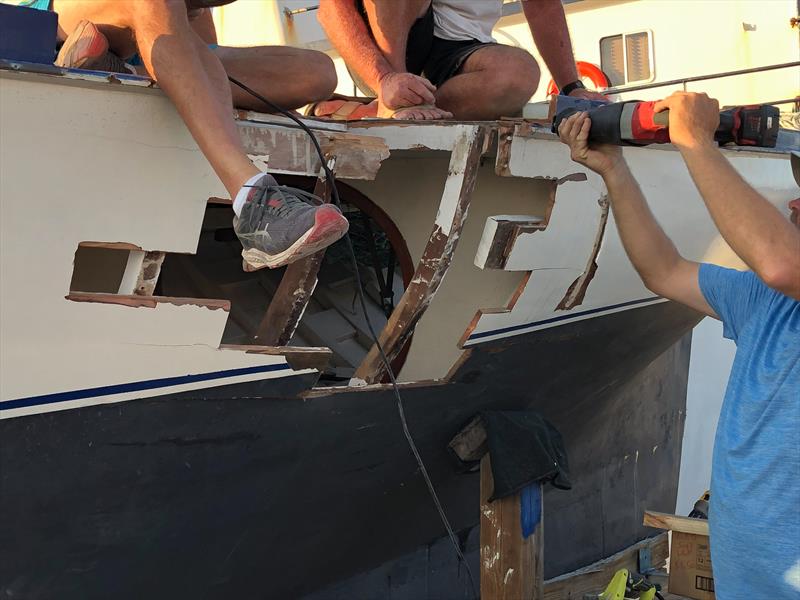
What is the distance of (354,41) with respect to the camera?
4188 mm

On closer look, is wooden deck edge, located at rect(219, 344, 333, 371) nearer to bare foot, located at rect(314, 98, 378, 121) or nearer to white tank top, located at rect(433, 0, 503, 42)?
bare foot, located at rect(314, 98, 378, 121)

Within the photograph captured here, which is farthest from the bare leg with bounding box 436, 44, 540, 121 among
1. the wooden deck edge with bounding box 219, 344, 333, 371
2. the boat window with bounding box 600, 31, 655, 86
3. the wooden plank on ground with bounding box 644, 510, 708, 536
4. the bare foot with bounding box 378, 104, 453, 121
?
the boat window with bounding box 600, 31, 655, 86

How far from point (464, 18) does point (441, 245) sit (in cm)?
143

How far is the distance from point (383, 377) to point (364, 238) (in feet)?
4.50

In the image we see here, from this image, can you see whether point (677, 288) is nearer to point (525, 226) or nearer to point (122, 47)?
point (525, 226)

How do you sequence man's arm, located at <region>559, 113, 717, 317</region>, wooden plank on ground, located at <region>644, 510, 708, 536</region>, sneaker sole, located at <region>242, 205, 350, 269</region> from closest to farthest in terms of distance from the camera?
sneaker sole, located at <region>242, 205, 350, 269</region>, man's arm, located at <region>559, 113, 717, 317</region>, wooden plank on ground, located at <region>644, 510, 708, 536</region>

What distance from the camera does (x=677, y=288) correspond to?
2.75m

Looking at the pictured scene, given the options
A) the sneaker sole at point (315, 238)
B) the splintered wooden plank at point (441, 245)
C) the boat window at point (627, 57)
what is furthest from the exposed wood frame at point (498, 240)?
the boat window at point (627, 57)

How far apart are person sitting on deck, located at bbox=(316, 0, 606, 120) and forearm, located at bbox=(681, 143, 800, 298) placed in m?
1.81

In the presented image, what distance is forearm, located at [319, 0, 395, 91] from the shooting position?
409cm

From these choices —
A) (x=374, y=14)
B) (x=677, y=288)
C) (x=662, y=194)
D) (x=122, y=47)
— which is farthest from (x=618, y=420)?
(x=122, y=47)

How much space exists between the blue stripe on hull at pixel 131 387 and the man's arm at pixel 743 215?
158 centimetres

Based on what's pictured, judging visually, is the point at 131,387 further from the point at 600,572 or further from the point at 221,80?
the point at 600,572

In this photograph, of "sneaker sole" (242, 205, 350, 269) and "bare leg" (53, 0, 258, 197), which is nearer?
"sneaker sole" (242, 205, 350, 269)
